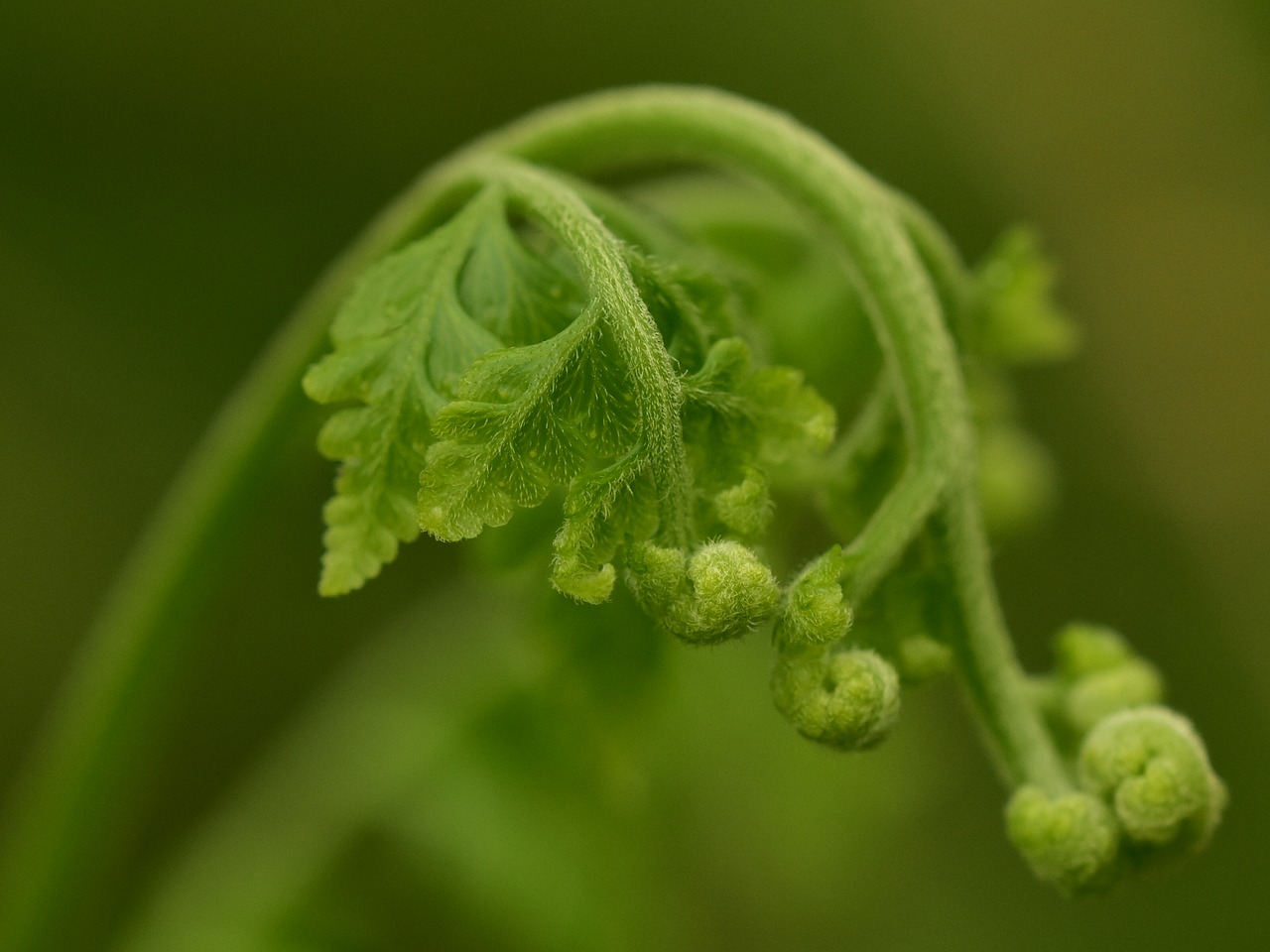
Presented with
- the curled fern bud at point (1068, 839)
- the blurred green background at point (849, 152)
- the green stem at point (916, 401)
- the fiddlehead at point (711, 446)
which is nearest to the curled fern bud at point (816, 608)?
the fiddlehead at point (711, 446)

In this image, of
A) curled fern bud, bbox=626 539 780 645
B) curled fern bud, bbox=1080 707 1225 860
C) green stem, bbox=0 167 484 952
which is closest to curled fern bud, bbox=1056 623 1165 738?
curled fern bud, bbox=1080 707 1225 860

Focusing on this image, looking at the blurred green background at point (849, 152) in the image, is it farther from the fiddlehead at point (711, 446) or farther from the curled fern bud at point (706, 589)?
the curled fern bud at point (706, 589)

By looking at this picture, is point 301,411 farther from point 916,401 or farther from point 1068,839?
point 1068,839

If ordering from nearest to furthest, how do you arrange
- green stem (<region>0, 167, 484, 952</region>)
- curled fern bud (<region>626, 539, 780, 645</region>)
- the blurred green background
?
curled fern bud (<region>626, 539, 780, 645</region>), green stem (<region>0, 167, 484, 952</region>), the blurred green background

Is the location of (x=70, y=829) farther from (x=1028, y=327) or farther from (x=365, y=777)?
(x=1028, y=327)

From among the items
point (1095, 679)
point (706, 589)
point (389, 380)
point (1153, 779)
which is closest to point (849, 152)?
point (1095, 679)

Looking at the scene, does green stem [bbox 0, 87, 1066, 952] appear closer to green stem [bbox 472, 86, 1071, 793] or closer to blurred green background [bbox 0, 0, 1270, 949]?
green stem [bbox 472, 86, 1071, 793]

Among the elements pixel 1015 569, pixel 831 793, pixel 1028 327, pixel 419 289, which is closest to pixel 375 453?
pixel 419 289
